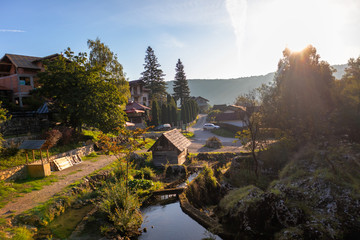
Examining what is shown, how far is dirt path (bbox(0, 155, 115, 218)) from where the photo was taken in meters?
9.27

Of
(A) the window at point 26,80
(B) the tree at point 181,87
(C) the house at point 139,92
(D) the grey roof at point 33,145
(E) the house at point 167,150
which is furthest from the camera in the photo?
(B) the tree at point 181,87

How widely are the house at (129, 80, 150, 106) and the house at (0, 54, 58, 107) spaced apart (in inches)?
902

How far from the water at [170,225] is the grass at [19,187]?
6.61 metres

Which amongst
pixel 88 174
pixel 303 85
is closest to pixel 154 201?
pixel 88 174

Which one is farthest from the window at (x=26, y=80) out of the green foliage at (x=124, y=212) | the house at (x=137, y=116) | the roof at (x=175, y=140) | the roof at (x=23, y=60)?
the green foliage at (x=124, y=212)

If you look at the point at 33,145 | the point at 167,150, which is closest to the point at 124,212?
the point at 33,145

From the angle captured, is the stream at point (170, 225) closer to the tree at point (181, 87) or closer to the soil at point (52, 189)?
the soil at point (52, 189)

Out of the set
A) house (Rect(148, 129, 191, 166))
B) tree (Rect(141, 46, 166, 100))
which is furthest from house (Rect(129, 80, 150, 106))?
house (Rect(148, 129, 191, 166))

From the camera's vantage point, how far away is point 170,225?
8.63 metres

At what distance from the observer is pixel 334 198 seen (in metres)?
8.76

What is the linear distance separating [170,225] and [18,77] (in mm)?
27816

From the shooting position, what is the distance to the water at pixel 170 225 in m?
7.84

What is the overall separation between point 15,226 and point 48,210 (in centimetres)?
142

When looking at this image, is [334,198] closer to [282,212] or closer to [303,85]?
[282,212]
